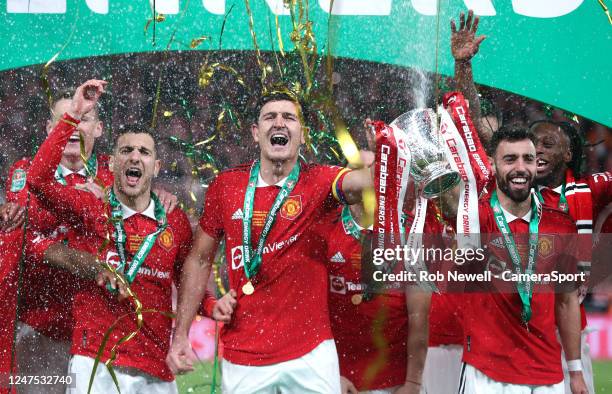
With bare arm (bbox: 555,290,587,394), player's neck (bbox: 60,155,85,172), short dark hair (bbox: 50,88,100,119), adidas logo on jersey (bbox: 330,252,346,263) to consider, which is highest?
short dark hair (bbox: 50,88,100,119)

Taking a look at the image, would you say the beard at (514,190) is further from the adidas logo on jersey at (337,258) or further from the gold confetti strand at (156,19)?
the gold confetti strand at (156,19)

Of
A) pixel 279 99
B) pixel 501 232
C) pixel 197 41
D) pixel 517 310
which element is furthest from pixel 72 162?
pixel 517 310

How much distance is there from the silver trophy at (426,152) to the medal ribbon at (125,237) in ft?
3.57

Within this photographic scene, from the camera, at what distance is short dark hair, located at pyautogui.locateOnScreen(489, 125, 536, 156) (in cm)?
420

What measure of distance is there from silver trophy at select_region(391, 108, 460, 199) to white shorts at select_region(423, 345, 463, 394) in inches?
33.4

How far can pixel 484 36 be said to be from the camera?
13.6 ft

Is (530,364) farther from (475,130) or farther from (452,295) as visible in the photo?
(475,130)

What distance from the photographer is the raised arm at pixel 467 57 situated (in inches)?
165

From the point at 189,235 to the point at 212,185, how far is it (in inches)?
Result: 10.7

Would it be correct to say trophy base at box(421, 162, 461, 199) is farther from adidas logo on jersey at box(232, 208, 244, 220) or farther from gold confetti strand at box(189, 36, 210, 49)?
gold confetti strand at box(189, 36, 210, 49)

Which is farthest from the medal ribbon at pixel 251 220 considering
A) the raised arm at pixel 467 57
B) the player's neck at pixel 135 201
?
the raised arm at pixel 467 57

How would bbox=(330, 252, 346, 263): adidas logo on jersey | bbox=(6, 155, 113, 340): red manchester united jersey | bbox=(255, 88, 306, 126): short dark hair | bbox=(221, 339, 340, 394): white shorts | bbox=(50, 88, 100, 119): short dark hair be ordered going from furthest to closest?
1. bbox=(50, 88, 100, 119): short dark hair
2. bbox=(6, 155, 113, 340): red manchester united jersey
3. bbox=(330, 252, 346, 263): adidas logo on jersey
4. bbox=(255, 88, 306, 126): short dark hair
5. bbox=(221, 339, 340, 394): white shorts

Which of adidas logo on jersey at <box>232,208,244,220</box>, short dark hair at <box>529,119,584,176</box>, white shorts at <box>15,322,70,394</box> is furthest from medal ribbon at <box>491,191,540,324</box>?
white shorts at <box>15,322,70,394</box>

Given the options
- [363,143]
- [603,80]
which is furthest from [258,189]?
[603,80]
